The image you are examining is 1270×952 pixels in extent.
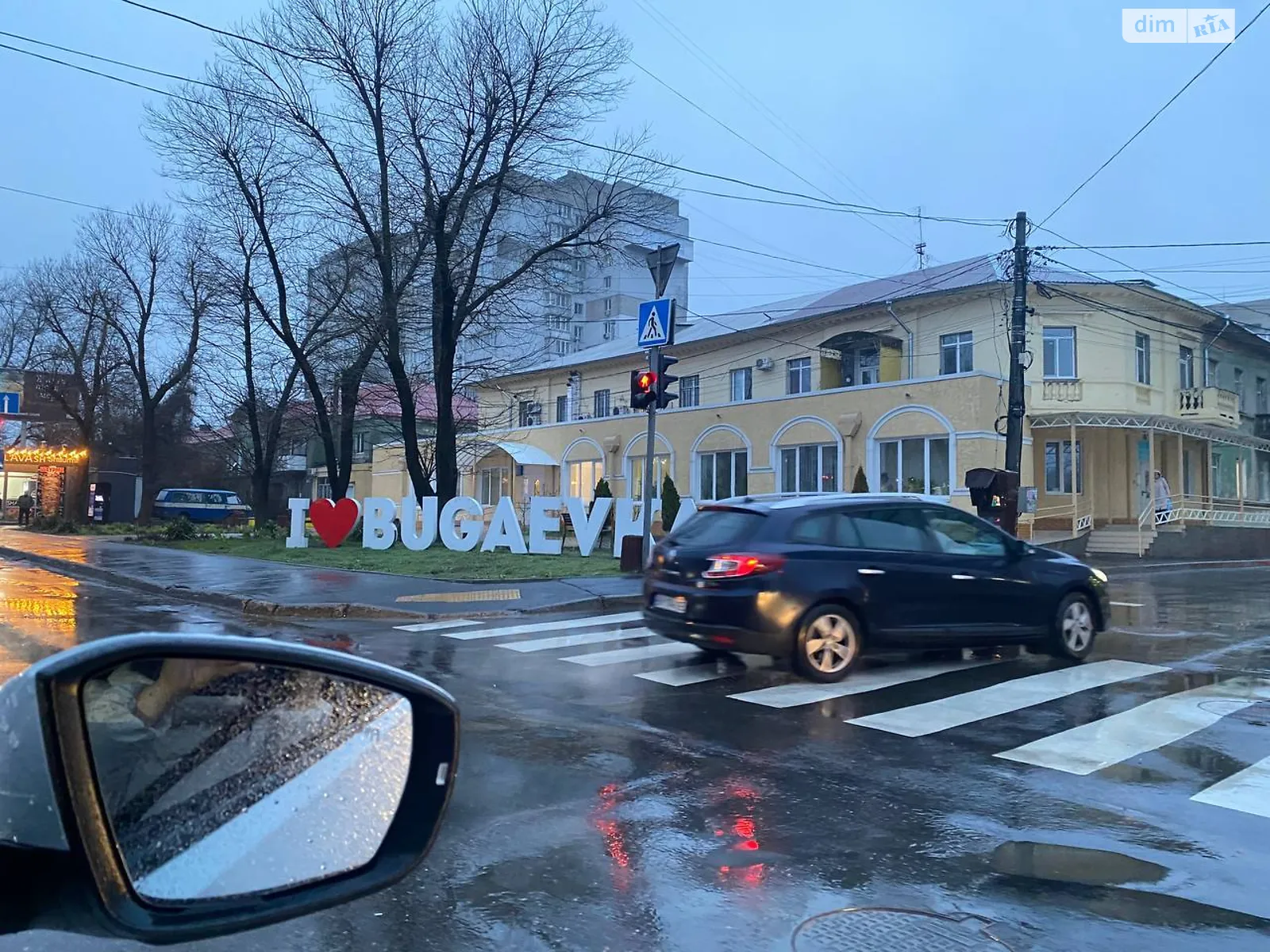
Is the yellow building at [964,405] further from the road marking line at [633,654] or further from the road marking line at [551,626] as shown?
A: the road marking line at [633,654]

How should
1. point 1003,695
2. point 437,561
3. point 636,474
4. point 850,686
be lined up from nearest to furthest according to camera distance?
point 1003,695
point 850,686
point 437,561
point 636,474

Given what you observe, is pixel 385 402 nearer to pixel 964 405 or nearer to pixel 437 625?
pixel 964 405

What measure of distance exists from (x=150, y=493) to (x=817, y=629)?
41.9 metres

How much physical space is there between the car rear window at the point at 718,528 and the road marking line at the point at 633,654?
4.18 feet

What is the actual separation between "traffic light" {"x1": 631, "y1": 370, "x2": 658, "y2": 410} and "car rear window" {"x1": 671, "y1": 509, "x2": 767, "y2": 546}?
21.0ft

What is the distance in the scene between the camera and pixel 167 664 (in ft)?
5.99

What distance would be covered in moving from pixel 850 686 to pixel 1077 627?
117 inches

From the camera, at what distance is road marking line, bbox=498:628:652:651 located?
1081 cm

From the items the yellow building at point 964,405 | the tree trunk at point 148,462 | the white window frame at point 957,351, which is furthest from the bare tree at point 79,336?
the white window frame at point 957,351

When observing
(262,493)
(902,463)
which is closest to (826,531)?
(902,463)

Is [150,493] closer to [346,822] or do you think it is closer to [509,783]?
[509,783]

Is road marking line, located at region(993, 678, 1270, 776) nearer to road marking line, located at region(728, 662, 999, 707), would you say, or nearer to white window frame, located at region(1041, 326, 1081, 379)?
road marking line, located at region(728, 662, 999, 707)

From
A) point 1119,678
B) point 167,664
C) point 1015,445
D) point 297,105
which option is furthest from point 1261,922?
point 297,105

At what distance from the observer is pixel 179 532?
31.2 meters
